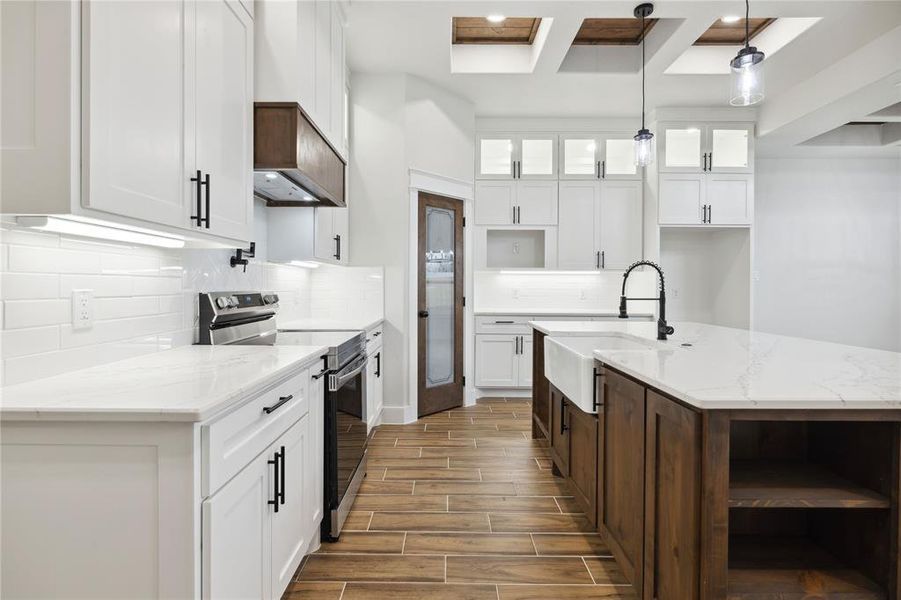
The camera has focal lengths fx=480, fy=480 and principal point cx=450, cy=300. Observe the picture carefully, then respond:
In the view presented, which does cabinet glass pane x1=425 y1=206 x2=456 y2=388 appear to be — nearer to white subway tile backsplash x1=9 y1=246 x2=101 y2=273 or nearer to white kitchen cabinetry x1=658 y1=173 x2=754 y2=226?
white kitchen cabinetry x1=658 y1=173 x2=754 y2=226

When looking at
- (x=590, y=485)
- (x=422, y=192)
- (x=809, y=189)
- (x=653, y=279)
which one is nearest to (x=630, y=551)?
(x=590, y=485)

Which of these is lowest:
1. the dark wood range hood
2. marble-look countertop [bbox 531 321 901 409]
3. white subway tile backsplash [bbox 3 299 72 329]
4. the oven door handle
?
the oven door handle

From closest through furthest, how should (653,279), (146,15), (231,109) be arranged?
(146,15) < (231,109) < (653,279)

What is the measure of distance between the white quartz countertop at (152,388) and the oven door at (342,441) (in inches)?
16.4

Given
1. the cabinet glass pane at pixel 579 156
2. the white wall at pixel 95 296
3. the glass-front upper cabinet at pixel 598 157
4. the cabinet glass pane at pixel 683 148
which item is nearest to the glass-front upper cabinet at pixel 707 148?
the cabinet glass pane at pixel 683 148

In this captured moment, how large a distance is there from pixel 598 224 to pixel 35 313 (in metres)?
4.93

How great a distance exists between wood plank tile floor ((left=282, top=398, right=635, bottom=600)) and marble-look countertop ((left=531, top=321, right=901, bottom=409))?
942 mm

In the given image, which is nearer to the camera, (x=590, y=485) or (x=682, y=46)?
(x=590, y=485)

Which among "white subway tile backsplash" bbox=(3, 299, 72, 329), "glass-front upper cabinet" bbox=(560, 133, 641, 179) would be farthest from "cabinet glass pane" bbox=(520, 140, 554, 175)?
"white subway tile backsplash" bbox=(3, 299, 72, 329)

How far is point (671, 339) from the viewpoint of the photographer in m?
2.50

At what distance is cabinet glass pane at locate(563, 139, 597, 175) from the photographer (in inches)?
212

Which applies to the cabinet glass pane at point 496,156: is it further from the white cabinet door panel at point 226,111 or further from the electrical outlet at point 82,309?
the electrical outlet at point 82,309

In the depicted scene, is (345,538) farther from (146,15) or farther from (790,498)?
(146,15)

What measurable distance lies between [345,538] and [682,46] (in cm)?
415
